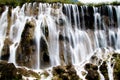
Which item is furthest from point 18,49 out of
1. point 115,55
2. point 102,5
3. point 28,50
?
point 102,5

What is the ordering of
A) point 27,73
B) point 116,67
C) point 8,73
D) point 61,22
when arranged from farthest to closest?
1. point 61,22
2. point 116,67
3. point 27,73
4. point 8,73

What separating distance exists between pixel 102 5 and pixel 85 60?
27.7ft

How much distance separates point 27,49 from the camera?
36281mm

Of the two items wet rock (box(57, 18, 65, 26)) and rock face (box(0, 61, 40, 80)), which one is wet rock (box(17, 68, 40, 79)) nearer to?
rock face (box(0, 61, 40, 80))

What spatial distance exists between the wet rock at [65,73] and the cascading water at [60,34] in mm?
1245

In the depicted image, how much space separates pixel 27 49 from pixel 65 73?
5.43m

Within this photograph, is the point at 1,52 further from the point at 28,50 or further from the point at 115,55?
the point at 115,55

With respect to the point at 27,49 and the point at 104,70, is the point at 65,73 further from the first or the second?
the point at 27,49

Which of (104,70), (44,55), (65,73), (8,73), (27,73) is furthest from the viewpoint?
(44,55)

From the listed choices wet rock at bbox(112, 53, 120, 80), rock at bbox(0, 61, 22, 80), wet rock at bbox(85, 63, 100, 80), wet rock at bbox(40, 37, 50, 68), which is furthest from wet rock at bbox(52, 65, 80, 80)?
wet rock at bbox(112, 53, 120, 80)

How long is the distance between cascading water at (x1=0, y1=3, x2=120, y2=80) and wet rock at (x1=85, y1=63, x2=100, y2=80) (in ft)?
3.22

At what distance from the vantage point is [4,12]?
40.2m

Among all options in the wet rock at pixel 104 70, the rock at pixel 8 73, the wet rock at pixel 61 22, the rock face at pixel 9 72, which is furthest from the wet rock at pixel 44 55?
the wet rock at pixel 104 70

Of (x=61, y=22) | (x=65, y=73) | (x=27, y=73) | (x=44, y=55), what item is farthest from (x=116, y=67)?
(x=61, y=22)
